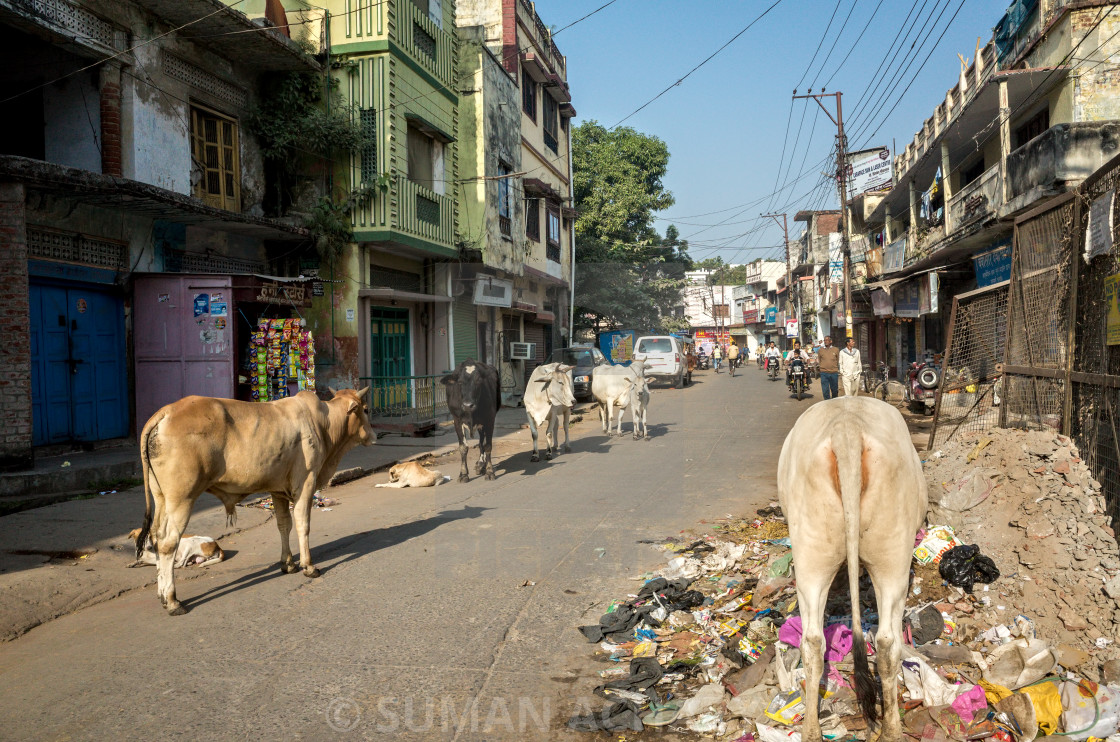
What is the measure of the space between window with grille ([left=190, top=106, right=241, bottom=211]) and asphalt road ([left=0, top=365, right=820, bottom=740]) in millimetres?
7444

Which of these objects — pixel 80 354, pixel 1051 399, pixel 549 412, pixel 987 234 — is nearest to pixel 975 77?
pixel 987 234

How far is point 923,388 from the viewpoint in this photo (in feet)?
58.7

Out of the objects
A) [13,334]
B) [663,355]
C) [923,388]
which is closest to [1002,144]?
[923,388]

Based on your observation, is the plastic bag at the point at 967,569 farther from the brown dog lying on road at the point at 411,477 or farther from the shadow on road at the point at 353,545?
the brown dog lying on road at the point at 411,477

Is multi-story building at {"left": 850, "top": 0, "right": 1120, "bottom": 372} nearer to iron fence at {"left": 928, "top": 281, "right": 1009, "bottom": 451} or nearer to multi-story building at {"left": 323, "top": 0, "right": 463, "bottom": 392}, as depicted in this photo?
iron fence at {"left": 928, "top": 281, "right": 1009, "bottom": 451}

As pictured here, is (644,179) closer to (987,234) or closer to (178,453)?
(987,234)

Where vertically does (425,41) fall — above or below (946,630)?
above

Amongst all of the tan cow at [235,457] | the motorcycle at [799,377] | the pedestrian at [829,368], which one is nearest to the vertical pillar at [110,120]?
the tan cow at [235,457]

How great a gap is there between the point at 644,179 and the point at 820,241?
882 inches

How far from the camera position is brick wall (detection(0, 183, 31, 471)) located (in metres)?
8.75

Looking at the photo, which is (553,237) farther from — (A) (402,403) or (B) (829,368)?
(A) (402,403)

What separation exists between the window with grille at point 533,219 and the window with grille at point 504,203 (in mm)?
2076

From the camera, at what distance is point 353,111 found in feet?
50.4

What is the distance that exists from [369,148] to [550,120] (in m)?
15.4
